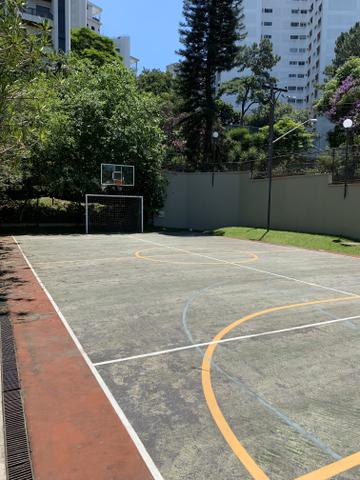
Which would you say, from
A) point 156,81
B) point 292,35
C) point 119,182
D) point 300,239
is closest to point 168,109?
point 156,81

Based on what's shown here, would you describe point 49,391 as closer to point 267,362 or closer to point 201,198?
point 267,362

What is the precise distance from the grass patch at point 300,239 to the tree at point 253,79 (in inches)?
1335

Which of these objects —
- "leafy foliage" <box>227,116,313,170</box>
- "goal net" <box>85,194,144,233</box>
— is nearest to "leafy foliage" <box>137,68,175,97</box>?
"leafy foliage" <box>227,116,313,170</box>

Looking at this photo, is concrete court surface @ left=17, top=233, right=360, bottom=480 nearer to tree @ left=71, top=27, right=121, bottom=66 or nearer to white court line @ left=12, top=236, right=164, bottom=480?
white court line @ left=12, top=236, right=164, bottom=480

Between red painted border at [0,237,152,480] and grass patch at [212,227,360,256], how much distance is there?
14.5 meters

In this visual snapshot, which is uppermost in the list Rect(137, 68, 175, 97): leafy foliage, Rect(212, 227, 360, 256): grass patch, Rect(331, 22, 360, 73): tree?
Rect(331, 22, 360, 73): tree

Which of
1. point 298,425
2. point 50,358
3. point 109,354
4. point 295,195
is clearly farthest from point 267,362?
point 295,195

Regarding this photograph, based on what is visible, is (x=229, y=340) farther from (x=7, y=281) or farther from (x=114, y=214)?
(x=114, y=214)

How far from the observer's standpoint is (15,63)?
784cm

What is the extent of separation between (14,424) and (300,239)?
62.4 ft

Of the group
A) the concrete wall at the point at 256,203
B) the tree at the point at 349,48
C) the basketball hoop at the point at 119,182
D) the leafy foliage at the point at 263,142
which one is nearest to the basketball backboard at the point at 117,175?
the basketball hoop at the point at 119,182

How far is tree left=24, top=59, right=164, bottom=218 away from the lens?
2506cm

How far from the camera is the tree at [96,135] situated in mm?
25062

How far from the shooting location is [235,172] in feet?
96.5
